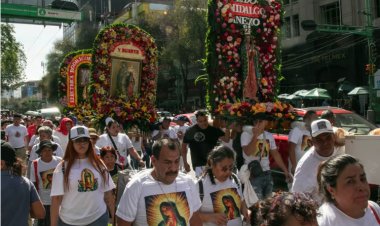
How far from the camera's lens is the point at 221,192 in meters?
4.10

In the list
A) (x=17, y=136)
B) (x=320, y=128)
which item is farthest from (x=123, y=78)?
(x=320, y=128)

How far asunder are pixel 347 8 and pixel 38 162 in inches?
1103

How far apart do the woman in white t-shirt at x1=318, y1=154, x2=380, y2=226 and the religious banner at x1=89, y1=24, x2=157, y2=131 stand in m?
7.92

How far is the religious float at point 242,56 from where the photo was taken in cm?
828

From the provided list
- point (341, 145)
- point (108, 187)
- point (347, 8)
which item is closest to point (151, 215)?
point (108, 187)

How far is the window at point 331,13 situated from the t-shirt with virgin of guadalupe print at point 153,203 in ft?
101

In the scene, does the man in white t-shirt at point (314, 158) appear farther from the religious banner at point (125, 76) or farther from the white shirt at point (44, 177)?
the religious banner at point (125, 76)

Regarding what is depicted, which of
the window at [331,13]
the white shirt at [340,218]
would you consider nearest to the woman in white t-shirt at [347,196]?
the white shirt at [340,218]

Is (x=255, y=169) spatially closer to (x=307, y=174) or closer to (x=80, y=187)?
(x=307, y=174)

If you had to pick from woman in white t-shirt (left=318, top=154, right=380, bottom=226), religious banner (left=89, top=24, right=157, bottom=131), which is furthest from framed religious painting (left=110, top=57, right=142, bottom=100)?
woman in white t-shirt (left=318, top=154, right=380, bottom=226)

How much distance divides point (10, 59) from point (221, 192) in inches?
1528

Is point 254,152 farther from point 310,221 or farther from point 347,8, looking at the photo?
point 347,8

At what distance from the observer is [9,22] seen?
130 ft

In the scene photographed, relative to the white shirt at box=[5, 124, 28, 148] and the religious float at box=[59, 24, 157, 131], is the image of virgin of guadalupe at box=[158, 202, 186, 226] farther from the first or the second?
the white shirt at box=[5, 124, 28, 148]
